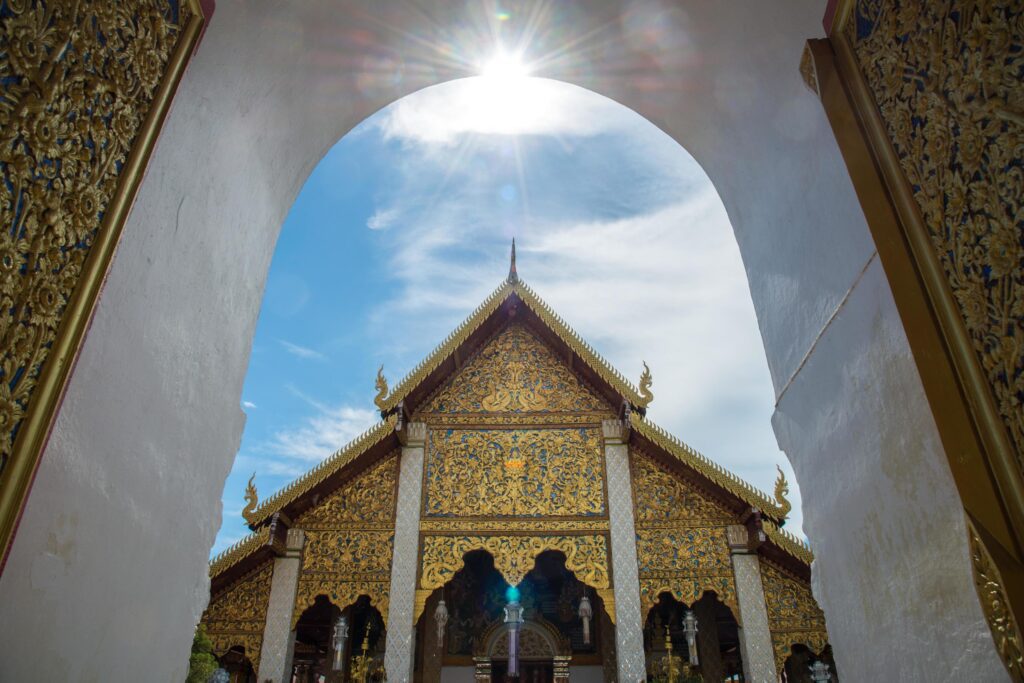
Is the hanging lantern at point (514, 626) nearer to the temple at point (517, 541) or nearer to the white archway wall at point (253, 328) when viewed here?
the temple at point (517, 541)

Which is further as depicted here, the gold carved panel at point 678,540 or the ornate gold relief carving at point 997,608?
the gold carved panel at point 678,540

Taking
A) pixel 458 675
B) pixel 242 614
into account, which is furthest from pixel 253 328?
pixel 458 675

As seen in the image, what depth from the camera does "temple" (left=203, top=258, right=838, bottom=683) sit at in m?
7.26

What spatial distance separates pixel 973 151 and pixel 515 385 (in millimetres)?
7348

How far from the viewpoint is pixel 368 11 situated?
2.32 meters

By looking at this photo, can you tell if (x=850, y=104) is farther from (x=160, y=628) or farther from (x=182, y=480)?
(x=160, y=628)

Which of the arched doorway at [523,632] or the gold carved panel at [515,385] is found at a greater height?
the gold carved panel at [515,385]

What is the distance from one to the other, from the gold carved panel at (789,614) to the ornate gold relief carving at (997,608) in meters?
6.48

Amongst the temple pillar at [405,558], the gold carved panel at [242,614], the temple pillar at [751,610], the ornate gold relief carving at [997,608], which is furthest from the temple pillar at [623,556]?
the ornate gold relief carving at [997,608]

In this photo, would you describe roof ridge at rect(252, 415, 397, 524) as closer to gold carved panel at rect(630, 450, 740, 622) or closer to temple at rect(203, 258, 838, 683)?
temple at rect(203, 258, 838, 683)

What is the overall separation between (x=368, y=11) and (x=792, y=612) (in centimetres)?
710

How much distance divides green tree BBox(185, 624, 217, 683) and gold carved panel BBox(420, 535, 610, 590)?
211 cm

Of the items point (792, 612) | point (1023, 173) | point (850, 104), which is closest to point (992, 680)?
point (1023, 173)

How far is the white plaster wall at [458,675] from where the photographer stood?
8430 mm
